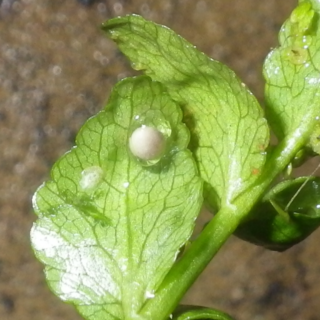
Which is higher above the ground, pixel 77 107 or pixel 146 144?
pixel 146 144

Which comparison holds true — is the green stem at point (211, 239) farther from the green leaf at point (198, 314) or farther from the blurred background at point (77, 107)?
the blurred background at point (77, 107)

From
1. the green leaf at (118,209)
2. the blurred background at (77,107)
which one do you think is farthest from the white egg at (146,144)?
the blurred background at (77,107)

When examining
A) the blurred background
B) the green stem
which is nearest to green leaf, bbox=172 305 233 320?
the green stem

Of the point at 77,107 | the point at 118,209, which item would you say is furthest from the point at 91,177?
the point at 77,107

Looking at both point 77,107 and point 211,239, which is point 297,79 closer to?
point 211,239

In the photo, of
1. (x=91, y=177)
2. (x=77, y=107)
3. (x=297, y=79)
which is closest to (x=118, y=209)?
(x=91, y=177)

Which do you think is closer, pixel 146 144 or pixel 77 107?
pixel 146 144
